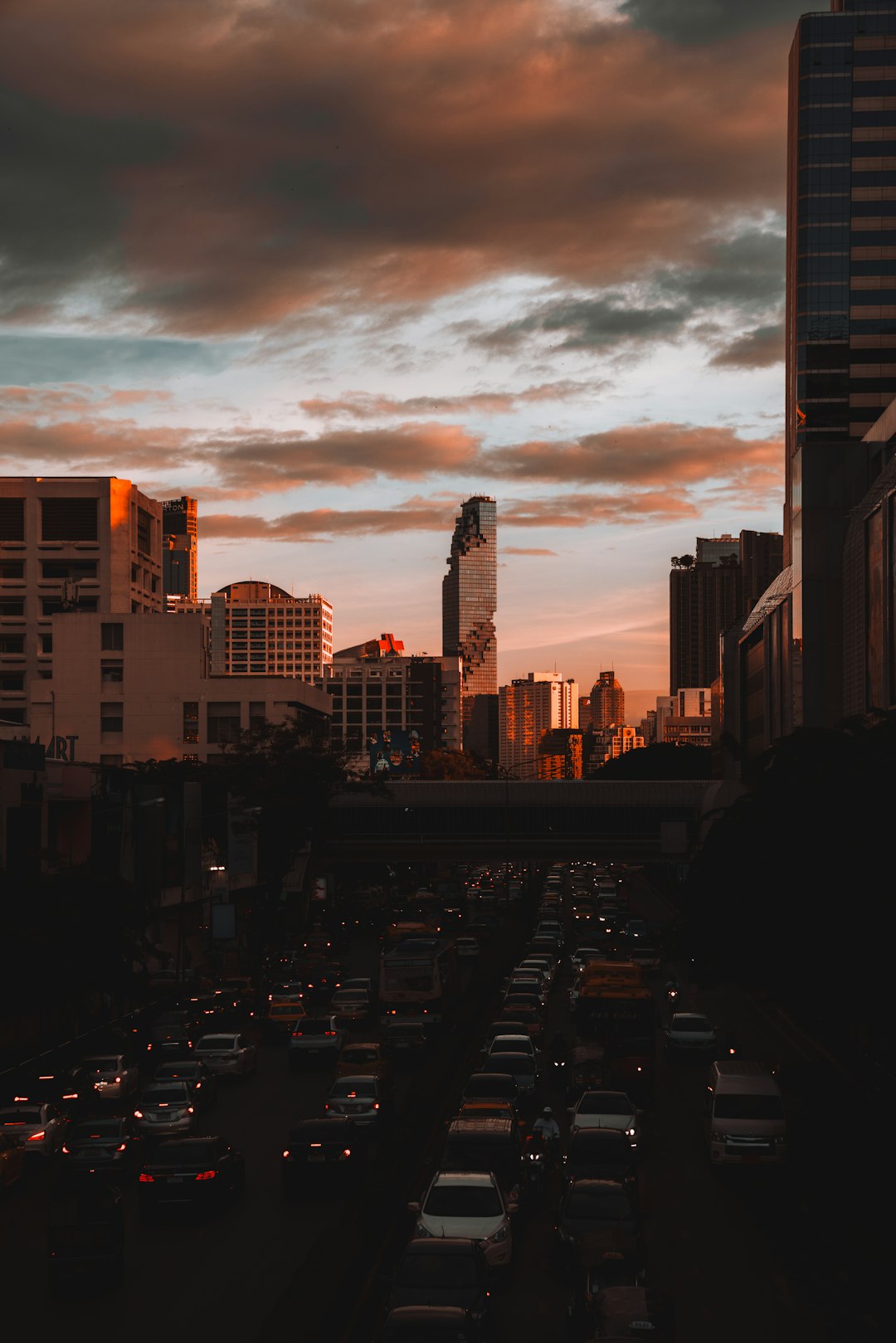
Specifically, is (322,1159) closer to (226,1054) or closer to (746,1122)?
(746,1122)

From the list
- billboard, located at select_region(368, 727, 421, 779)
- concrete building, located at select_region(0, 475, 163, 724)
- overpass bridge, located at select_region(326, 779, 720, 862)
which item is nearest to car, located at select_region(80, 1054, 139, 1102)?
overpass bridge, located at select_region(326, 779, 720, 862)

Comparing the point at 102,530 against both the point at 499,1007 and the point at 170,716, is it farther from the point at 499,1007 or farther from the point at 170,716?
the point at 499,1007

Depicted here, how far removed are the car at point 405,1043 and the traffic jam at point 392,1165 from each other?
0.06 meters

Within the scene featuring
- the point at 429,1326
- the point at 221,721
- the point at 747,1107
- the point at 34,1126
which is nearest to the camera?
the point at 429,1326

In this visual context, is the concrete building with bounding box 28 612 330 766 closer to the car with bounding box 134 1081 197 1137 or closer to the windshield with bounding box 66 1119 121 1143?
the car with bounding box 134 1081 197 1137

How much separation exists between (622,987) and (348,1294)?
29.4 m

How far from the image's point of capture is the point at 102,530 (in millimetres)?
141125

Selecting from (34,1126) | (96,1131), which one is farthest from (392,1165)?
(34,1126)

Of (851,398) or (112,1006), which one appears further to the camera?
(851,398)

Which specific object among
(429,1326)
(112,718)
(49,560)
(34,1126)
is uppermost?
(49,560)

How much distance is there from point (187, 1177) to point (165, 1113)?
7.29m

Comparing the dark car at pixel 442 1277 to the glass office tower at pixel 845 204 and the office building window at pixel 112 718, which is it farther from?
the glass office tower at pixel 845 204

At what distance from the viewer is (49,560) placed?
461ft

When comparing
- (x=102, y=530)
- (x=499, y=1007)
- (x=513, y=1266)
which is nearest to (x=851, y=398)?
(x=102, y=530)
